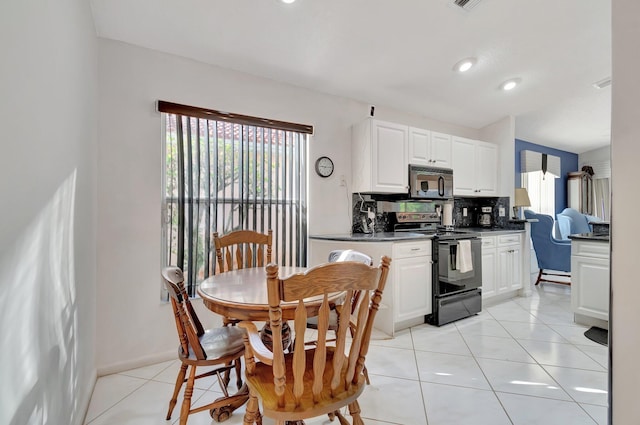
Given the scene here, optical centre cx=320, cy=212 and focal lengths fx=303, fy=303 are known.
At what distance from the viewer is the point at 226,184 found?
2.71m

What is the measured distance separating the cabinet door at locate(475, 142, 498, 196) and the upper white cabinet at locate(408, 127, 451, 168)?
665mm

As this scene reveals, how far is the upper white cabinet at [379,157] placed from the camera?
330 centimetres

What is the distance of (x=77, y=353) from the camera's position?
1.62m

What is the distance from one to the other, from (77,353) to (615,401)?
2413 mm

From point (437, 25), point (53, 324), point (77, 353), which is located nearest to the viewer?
point (53, 324)

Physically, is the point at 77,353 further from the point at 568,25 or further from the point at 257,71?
the point at 568,25

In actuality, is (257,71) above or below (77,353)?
above

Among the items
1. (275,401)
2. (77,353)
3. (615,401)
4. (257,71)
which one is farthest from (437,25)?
(77,353)

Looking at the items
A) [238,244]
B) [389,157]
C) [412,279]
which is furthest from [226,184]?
[412,279]

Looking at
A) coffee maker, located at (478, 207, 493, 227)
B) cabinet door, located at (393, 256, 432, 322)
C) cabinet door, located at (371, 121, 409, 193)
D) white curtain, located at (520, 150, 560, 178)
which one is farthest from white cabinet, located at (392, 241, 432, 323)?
white curtain, located at (520, 150, 560, 178)

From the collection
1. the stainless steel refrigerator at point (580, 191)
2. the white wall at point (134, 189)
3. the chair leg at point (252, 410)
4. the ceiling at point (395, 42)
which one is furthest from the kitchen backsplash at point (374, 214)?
the stainless steel refrigerator at point (580, 191)

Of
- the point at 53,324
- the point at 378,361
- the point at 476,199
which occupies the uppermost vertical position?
the point at 476,199

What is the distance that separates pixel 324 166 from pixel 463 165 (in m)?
2.08

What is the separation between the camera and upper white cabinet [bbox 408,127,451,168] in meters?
3.61
